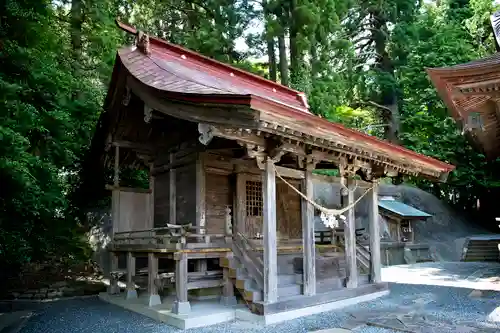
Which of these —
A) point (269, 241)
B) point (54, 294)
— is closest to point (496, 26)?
point (269, 241)

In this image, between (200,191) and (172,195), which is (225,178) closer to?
(200,191)

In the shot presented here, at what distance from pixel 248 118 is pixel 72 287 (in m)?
8.04

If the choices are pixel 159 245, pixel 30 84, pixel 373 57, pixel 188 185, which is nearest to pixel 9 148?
pixel 30 84

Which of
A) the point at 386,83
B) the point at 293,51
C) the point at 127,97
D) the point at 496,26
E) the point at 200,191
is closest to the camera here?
the point at 200,191

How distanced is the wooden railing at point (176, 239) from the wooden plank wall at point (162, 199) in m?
0.86

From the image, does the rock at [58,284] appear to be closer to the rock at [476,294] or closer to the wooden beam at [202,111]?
the wooden beam at [202,111]

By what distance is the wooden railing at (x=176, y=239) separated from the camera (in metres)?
7.23

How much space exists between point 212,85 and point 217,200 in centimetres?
255

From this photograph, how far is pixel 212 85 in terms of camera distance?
27.3ft

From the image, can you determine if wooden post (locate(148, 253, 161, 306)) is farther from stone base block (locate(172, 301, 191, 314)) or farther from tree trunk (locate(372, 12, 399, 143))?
tree trunk (locate(372, 12, 399, 143))

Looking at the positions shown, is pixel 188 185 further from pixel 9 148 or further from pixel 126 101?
pixel 9 148

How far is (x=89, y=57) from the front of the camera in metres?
13.5

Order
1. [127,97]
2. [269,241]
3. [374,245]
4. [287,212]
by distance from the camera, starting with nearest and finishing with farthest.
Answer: [269,241]
[127,97]
[374,245]
[287,212]

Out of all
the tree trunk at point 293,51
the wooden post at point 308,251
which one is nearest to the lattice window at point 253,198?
the wooden post at point 308,251
